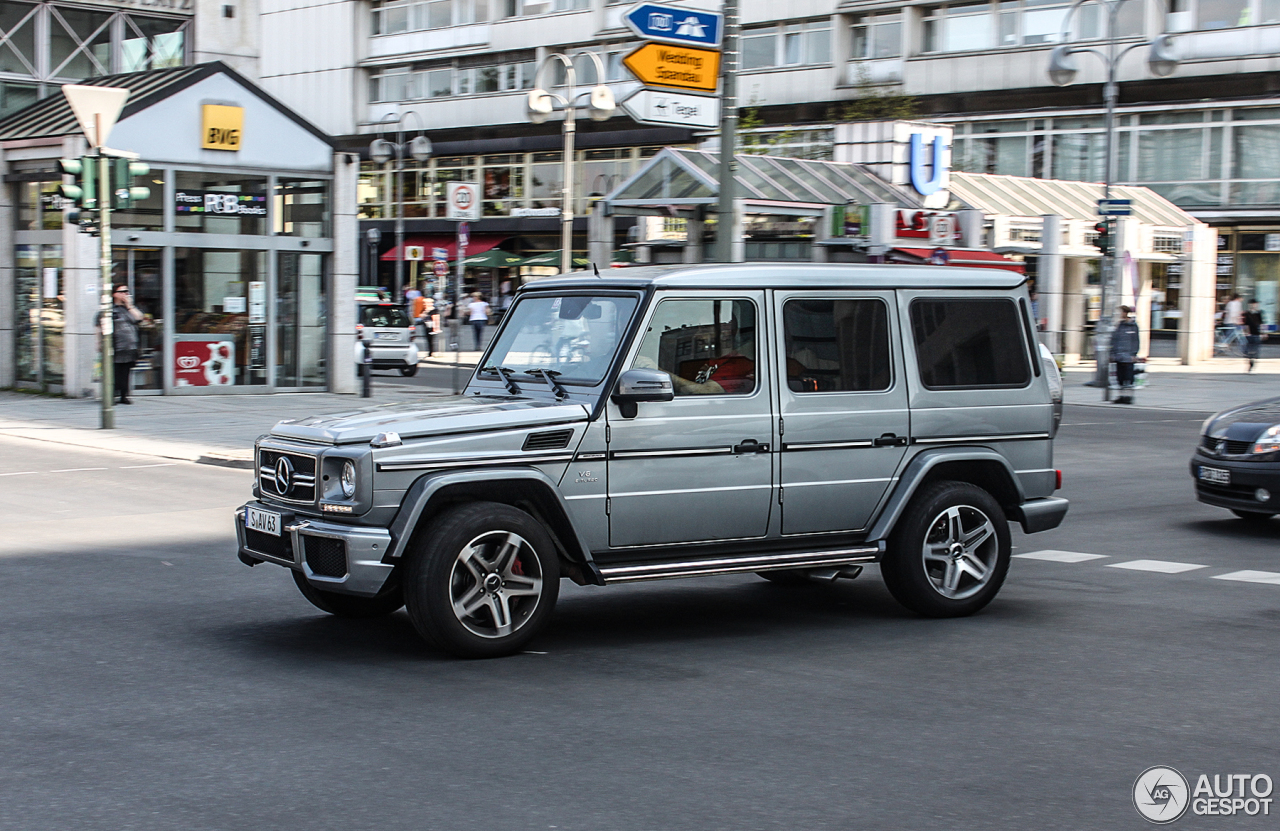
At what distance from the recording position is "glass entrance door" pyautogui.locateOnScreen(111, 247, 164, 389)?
23.1m

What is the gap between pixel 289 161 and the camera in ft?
82.0

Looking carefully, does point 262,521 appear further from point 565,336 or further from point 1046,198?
point 1046,198

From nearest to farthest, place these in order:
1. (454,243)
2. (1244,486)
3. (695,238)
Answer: (1244,486) < (695,238) < (454,243)

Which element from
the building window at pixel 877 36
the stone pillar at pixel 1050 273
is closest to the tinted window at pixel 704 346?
the stone pillar at pixel 1050 273

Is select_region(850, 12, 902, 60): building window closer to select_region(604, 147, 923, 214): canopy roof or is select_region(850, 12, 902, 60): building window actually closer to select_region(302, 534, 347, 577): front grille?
select_region(604, 147, 923, 214): canopy roof

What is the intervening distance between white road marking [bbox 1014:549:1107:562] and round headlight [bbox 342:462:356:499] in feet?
18.8

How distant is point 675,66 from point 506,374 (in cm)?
778

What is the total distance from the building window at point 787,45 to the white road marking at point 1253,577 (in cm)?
4617

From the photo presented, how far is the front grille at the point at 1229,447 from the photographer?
12.2 m

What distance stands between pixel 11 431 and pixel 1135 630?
50.6 feet

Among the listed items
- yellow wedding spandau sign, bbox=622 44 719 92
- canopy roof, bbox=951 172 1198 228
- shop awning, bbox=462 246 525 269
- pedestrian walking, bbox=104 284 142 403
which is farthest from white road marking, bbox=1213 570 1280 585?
shop awning, bbox=462 246 525 269

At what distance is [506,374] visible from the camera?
25.4ft

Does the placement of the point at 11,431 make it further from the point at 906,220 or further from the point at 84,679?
the point at 906,220

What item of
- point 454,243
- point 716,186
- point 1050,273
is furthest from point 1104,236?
point 454,243
